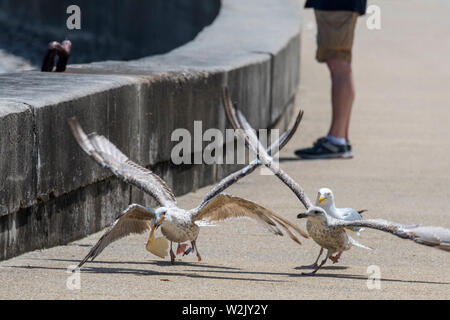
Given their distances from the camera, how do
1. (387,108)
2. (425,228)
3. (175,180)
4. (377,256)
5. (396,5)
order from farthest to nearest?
(396,5)
(387,108)
(175,180)
(377,256)
(425,228)

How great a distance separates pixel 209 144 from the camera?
7621 mm

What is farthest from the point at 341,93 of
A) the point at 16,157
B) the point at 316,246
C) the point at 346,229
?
the point at 16,157

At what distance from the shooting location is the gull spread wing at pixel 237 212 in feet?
16.9

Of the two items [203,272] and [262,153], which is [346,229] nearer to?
[262,153]

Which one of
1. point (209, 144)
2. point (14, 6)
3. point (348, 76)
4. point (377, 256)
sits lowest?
point (377, 256)

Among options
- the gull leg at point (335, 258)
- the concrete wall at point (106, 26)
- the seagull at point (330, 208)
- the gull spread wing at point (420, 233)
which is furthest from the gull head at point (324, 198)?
the concrete wall at point (106, 26)

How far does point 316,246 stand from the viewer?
A: 6.03 meters

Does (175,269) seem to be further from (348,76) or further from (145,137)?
(348,76)

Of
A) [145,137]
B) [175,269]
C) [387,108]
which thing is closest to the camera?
[175,269]

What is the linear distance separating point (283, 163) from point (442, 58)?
8.66 meters

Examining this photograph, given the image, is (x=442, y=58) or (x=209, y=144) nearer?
(x=209, y=144)

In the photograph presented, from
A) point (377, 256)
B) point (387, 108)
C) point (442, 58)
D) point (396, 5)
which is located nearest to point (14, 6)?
point (387, 108)

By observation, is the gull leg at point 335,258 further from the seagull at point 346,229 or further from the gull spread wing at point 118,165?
the gull spread wing at point 118,165

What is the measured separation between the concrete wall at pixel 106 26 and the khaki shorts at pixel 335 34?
407 centimetres
